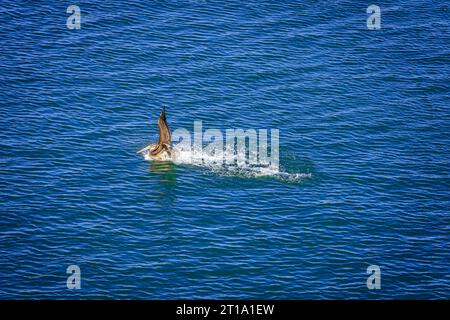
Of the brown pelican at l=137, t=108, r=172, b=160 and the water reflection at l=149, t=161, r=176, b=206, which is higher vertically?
the brown pelican at l=137, t=108, r=172, b=160

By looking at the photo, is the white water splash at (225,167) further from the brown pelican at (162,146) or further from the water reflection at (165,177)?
the water reflection at (165,177)

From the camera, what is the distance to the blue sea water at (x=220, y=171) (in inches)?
2297

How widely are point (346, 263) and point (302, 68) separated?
103ft

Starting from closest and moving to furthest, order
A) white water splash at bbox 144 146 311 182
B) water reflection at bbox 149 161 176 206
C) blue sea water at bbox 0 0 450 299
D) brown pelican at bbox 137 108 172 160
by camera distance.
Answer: blue sea water at bbox 0 0 450 299
water reflection at bbox 149 161 176 206
white water splash at bbox 144 146 311 182
brown pelican at bbox 137 108 172 160

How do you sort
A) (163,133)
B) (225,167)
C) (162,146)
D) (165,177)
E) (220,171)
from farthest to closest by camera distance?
(162,146) → (225,167) → (163,133) → (220,171) → (165,177)

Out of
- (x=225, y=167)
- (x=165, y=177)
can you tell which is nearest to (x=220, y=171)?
(x=225, y=167)

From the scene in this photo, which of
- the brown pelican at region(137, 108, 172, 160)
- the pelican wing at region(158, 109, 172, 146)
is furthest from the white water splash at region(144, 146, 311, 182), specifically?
the pelican wing at region(158, 109, 172, 146)

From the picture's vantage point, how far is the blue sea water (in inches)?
2297

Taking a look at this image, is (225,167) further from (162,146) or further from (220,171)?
(162,146)

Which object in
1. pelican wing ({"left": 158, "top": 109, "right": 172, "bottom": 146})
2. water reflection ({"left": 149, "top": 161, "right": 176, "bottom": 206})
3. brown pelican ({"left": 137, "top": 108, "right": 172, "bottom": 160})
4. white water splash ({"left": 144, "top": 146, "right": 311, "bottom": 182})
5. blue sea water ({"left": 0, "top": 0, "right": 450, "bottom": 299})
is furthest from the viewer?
brown pelican ({"left": 137, "top": 108, "right": 172, "bottom": 160})

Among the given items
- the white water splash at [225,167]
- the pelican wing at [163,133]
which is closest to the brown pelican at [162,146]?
the pelican wing at [163,133]

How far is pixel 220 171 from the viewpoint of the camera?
69.6 metres

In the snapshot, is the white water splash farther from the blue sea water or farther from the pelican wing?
the pelican wing
